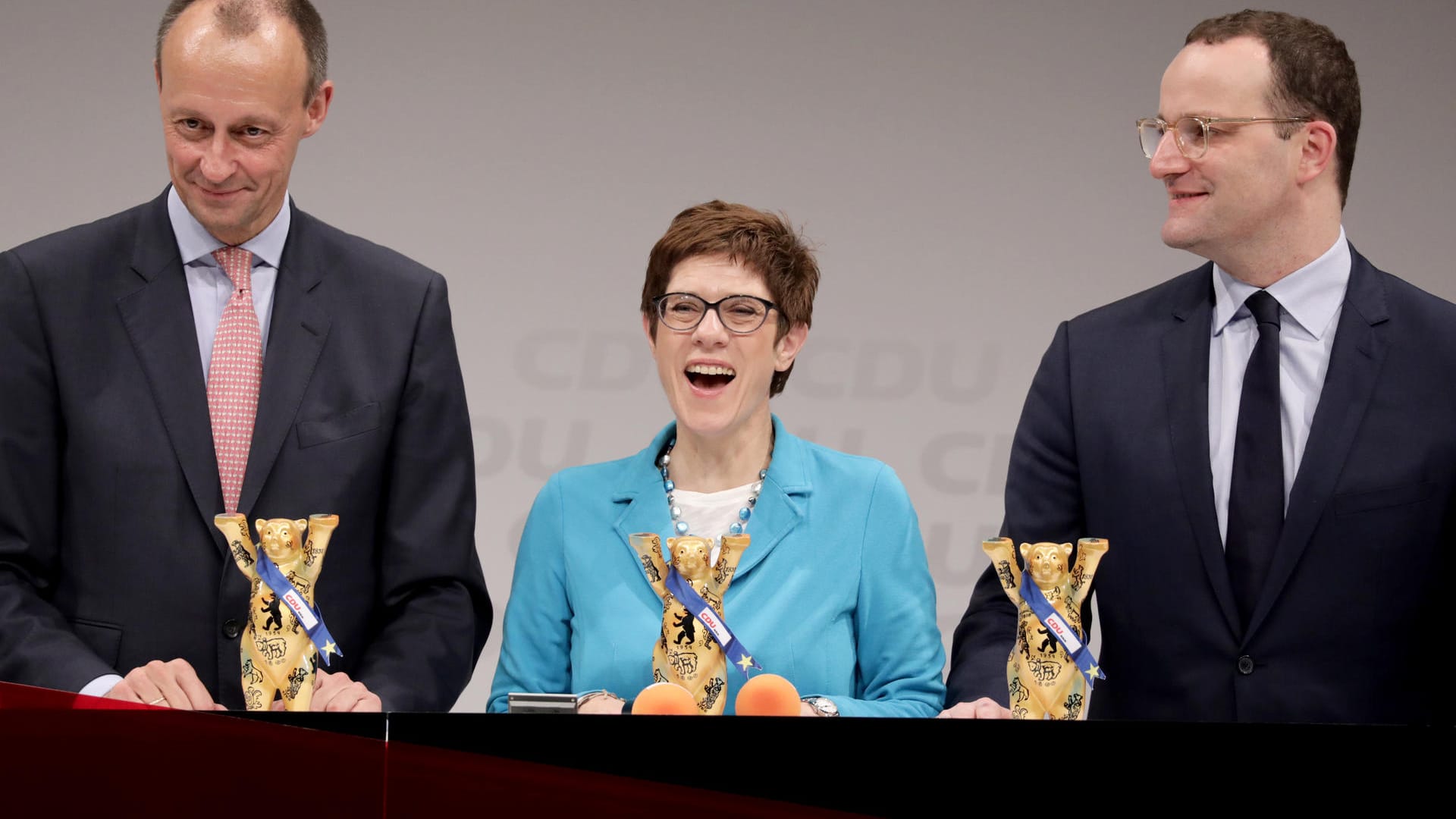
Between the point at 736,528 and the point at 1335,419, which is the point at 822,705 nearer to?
the point at 736,528

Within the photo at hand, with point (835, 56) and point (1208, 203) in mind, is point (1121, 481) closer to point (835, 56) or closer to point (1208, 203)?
point (1208, 203)

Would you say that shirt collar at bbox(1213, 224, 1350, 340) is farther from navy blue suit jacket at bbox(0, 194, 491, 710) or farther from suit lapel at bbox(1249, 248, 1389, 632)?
navy blue suit jacket at bbox(0, 194, 491, 710)

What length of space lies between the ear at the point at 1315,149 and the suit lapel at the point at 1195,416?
0.70ft

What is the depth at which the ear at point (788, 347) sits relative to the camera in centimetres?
250

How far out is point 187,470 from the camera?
2.32 metres

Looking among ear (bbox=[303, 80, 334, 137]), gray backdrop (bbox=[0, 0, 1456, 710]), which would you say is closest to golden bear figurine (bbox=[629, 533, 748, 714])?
ear (bbox=[303, 80, 334, 137])

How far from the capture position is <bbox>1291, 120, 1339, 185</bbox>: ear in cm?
240

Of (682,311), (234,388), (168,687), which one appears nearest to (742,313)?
(682,311)

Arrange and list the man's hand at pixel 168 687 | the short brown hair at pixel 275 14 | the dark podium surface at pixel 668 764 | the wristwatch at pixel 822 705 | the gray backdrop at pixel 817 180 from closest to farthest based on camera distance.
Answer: the dark podium surface at pixel 668 764, the man's hand at pixel 168 687, the wristwatch at pixel 822 705, the short brown hair at pixel 275 14, the gray backdrop at pixel 817 180

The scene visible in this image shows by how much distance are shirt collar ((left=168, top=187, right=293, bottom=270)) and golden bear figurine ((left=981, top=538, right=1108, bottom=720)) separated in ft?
4.05

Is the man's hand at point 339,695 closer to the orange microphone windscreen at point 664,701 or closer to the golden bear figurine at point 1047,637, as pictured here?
the orange microphone windscreen at point 664,701

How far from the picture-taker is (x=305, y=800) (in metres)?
1.75

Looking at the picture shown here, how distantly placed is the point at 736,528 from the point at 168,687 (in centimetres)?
88

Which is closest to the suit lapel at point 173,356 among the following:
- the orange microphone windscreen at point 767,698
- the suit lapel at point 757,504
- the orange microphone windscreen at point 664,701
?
the suit lapel at point 757,504
